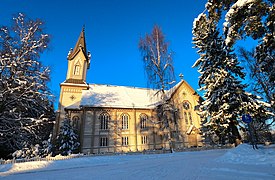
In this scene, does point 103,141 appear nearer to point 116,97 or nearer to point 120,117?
point 120,117

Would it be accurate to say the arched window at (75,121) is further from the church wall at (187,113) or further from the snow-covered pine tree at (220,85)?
the snow-covered pine tree at (220,85)

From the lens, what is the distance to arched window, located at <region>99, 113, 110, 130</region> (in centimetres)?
2444

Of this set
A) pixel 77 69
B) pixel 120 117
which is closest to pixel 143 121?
Result: pixel 120 117

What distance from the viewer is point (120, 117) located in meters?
25.7

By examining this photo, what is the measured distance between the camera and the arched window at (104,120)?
24.4 meters

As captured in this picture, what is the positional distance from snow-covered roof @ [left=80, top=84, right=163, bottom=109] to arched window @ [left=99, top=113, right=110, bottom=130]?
1.57 m

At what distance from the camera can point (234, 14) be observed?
6801 mm

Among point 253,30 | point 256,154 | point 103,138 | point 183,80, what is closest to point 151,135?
point 103,138

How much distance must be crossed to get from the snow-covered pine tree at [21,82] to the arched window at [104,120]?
12.8 meters

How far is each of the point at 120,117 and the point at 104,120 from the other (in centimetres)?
259

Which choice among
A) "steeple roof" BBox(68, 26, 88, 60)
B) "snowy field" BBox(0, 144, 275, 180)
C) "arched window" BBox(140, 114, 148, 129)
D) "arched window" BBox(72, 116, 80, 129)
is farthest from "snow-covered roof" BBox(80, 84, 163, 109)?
"snowy field" BBox(0, 144, 275, 180)

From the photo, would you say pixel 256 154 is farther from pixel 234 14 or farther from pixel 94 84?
pixel 94 84

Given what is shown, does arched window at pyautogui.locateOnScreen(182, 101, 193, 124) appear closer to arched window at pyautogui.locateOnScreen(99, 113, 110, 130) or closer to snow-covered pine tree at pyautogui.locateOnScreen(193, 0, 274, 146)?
snow-covered pine tree at pyautogui.locateOnScreen(193, 0, 274, 146)

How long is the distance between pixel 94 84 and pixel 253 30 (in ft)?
91.2
